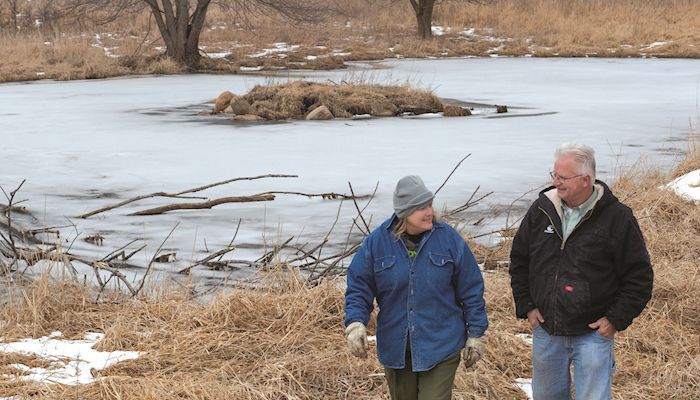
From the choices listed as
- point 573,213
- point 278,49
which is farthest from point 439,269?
point 278,49

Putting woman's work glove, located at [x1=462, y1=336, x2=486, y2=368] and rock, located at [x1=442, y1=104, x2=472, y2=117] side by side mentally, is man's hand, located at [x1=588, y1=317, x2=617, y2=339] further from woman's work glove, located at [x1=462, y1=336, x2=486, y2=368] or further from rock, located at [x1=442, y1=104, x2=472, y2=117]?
rock, located at [x1=442, y1=104, x2=472, y2=117]

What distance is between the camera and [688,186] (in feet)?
30.8

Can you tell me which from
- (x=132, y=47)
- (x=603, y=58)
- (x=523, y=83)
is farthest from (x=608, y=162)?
(x=132, y=47)

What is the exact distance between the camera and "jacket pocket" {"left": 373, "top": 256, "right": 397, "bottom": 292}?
3646 mm

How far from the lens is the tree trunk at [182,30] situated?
101 ft

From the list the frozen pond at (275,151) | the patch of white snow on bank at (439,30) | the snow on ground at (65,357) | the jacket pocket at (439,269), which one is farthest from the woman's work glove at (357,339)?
the patch of white snow on bank at (439,30)

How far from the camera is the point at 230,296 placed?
5.71m

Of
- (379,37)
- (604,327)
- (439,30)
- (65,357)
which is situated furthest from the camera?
(439,30)

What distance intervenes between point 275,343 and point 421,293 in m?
1.85

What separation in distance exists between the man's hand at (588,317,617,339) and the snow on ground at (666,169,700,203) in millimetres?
5713

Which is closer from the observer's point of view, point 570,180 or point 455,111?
point 570,180

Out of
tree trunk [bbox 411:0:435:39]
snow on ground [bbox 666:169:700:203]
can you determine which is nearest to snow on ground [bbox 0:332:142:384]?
snow on ground [bbox 666:169:700:203]

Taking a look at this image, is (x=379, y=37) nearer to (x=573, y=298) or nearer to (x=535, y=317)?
(x=535, y=317)

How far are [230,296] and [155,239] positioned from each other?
2.92 m
